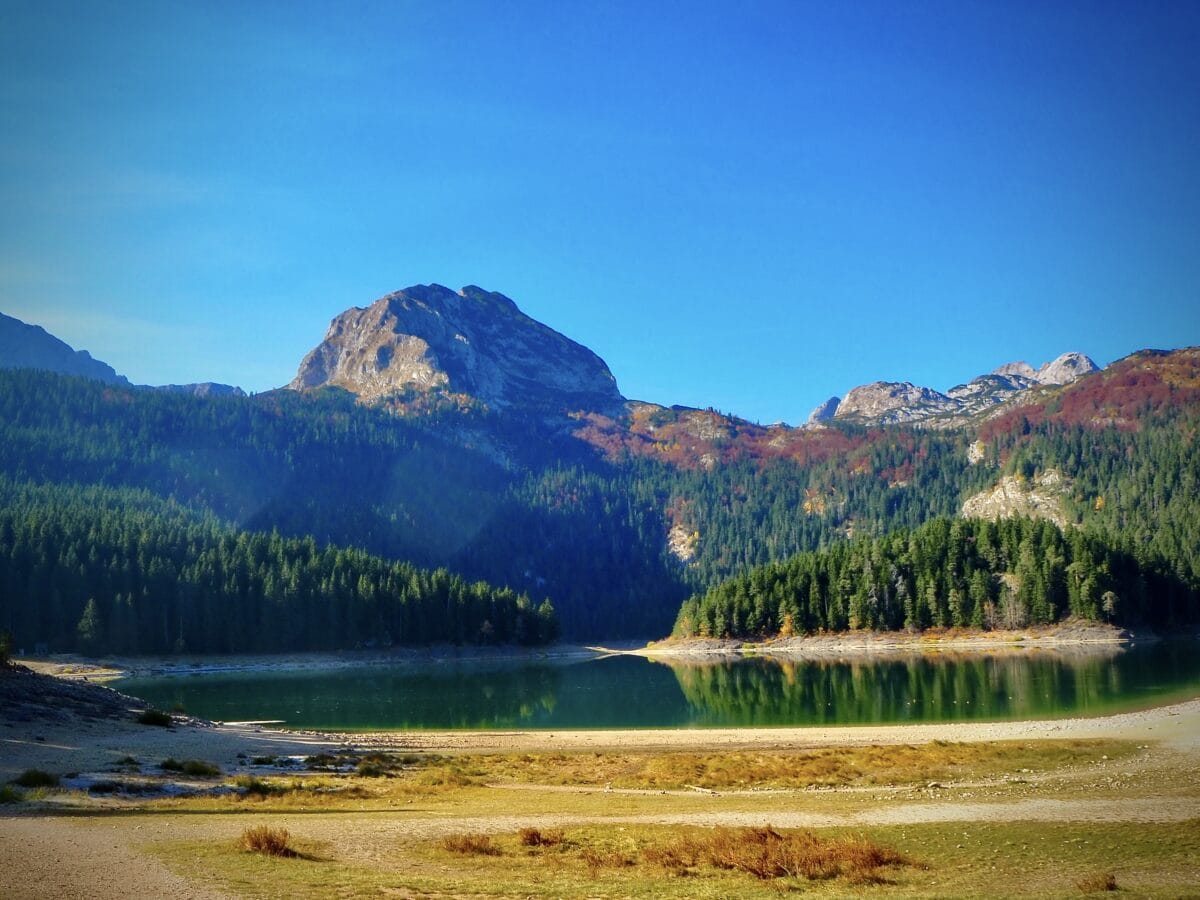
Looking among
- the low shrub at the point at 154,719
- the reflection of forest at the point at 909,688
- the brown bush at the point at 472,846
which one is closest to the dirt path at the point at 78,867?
the brown bush at the point at 472,846

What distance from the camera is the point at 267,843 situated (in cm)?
1928

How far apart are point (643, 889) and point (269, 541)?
152m

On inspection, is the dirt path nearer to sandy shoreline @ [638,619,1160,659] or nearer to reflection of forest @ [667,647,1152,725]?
reflection of forest @ [667,647,1152,725]

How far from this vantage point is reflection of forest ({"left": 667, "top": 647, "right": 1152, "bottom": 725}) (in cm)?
5988

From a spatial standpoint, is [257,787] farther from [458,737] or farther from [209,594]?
[209,594]

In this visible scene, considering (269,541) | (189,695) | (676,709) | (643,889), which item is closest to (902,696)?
(676,709)

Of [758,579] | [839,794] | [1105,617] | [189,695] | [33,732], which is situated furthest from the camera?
[758,579]

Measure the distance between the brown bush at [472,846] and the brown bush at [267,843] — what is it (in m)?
3.60

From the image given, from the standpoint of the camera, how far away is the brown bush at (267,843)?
1912cm

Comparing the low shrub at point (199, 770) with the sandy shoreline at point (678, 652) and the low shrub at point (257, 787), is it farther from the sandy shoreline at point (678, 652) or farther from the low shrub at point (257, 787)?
the sandy shoreline at point (678, 652)

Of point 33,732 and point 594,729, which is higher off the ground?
point 33,732

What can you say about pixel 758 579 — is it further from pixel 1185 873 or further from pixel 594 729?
pixel 1185 873

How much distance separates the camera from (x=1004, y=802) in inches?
1081

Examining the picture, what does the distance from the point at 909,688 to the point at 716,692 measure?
→ 17.4 m
